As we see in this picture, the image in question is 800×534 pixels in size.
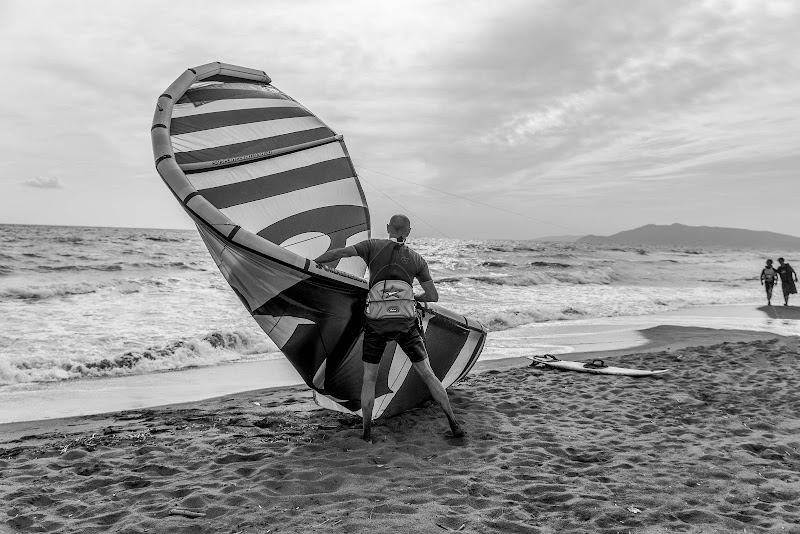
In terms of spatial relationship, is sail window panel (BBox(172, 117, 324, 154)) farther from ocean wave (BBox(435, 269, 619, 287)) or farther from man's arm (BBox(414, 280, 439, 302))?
ocean wave (BBox(435, 269, 619, 287))

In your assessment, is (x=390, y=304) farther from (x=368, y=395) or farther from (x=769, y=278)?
(x=769, y=278)

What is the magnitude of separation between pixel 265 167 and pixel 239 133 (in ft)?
1.73

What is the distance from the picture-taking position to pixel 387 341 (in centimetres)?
468

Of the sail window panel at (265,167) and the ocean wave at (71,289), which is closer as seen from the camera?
the sail window panel at (265,167)

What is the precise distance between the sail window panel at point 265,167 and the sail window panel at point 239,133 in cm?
33

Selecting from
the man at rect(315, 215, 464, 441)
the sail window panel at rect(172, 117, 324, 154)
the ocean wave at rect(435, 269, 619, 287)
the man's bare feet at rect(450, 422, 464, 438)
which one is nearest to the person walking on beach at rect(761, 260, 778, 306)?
the ocean wave at rect(435, 269, 619, 287)

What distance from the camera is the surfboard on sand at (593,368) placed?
287 inches

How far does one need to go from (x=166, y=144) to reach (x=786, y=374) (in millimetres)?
7898

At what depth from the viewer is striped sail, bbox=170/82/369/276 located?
5855 mm

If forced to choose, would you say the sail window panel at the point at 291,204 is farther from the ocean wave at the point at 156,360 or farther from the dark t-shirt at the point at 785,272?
the dark t-shirt at the point at 785,272

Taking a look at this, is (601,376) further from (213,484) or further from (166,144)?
(166,144)

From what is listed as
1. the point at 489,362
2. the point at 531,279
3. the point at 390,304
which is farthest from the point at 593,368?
the point at 531,279

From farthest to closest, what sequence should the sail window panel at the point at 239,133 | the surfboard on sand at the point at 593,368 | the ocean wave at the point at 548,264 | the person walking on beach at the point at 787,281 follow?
the ocean wave at the point at 548,264 < the person walking on beach at the point at 787,281 < the surfboard on sand at the point at 593,368 < the sail window panel at the point at 239,133

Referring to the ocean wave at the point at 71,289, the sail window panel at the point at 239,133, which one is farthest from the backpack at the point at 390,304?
the ocean wave at the point at 71,289
